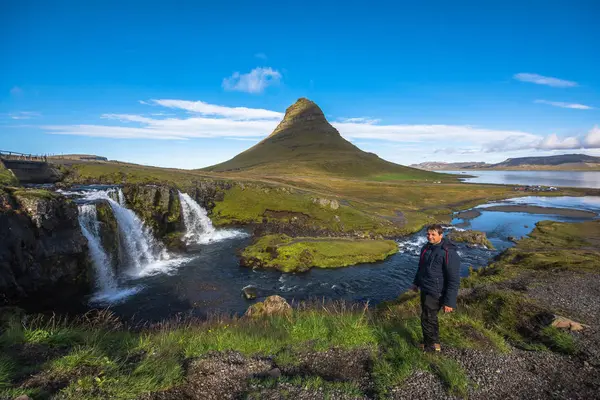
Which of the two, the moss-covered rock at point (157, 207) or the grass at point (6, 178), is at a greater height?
the grass at point (6, 178)

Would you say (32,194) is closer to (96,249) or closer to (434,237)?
(96,249)

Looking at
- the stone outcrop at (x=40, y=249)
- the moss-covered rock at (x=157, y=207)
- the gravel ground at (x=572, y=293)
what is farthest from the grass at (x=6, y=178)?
the gravel ground at (x=572, y=293)

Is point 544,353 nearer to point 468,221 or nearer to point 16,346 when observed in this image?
point 16,346

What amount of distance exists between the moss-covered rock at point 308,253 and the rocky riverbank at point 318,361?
20.6 m

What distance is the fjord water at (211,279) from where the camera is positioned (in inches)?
952

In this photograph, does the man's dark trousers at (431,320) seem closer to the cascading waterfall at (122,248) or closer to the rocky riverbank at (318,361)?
the rocky riverbank at (318,361)

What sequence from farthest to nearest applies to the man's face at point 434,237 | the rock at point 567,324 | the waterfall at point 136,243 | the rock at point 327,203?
1. the rock at point 327,203
2. the waterfall at point 136,243
3. the rock at point 567,324
4. the man's face at point 434,237

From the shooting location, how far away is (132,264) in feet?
105

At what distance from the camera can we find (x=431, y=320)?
926 cm

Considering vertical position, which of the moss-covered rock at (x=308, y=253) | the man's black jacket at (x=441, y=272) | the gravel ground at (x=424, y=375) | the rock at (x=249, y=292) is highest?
the man's black jacket at (x=441, y=272)

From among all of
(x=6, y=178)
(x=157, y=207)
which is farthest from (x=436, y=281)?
(x=157, y=207)

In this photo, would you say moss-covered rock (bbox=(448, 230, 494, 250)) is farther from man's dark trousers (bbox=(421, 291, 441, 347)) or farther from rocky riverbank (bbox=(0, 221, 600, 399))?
man's dark trousers (bbox=(421, 291, 441, 347))

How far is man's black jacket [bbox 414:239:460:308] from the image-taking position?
8.98 meters

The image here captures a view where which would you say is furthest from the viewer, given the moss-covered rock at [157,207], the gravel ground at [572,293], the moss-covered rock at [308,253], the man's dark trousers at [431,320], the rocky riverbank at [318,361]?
the moss-covered rock at [157,207]
